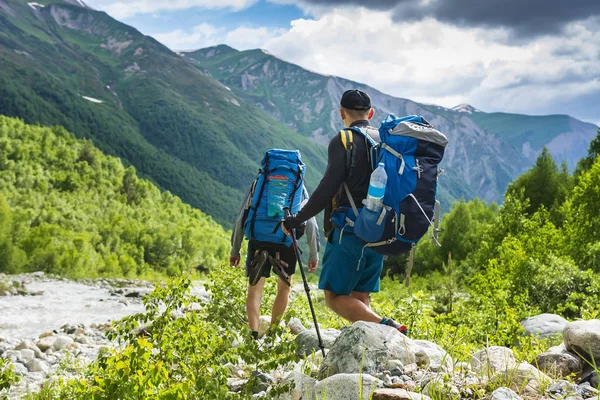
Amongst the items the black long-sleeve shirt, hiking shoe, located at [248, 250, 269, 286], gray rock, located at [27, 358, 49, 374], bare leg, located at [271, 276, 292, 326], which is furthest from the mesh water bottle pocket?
gray rock, located at [27, 358, 49, 374]

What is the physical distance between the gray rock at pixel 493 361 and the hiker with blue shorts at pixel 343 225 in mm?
737

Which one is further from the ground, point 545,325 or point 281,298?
point 281,298

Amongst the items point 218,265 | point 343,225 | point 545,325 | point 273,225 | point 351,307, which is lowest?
point 545,325

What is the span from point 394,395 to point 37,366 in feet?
27.9

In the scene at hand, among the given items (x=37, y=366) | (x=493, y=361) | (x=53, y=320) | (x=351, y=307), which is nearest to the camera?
(x=493, y=361)

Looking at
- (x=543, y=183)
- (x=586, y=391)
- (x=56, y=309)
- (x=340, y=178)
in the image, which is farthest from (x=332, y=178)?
(x=543, y=183)

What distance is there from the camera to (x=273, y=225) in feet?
21.5

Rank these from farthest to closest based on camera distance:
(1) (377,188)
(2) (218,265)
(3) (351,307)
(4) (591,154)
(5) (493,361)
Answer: (4) (591,154), (2) (218,265), (3) (351,307), (5) (493,361), (1) (377,188)

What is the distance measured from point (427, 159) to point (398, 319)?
370 cm

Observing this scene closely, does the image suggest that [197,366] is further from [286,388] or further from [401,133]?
[401,133]

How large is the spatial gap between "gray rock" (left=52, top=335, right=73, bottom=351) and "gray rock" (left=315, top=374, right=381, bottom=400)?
1017 centimetres

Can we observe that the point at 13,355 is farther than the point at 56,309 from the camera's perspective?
No

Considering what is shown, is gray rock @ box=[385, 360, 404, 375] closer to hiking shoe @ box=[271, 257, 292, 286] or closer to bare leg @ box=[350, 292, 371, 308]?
bare leg @ box=[350, 292, 371, 308]

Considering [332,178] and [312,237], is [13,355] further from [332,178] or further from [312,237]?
[332,178]
